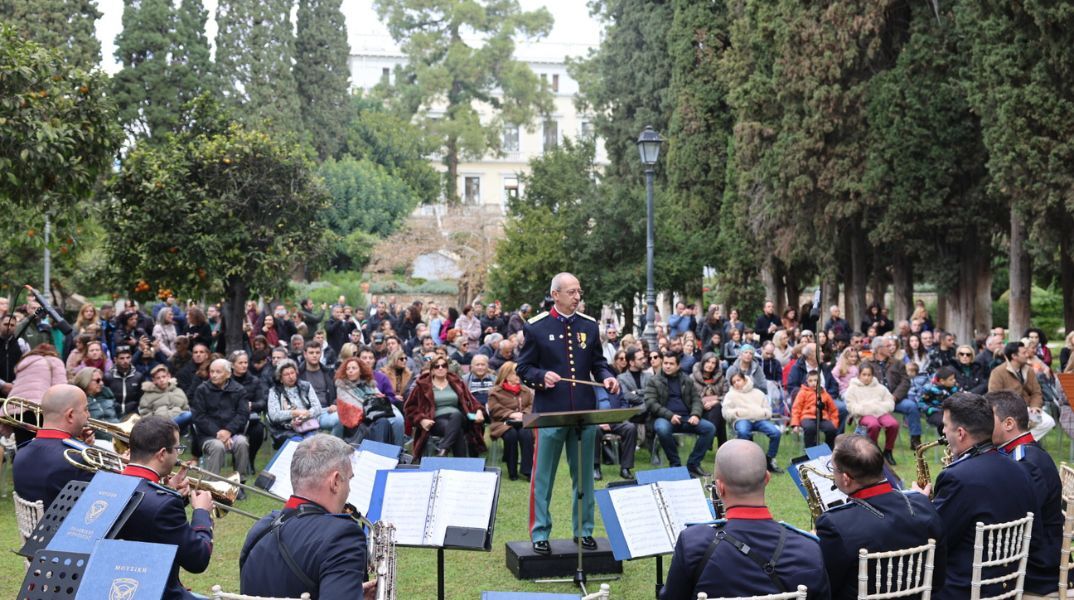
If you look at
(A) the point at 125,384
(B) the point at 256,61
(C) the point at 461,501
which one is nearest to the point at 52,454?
(C) the point at 461,501

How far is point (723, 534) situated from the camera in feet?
13.0

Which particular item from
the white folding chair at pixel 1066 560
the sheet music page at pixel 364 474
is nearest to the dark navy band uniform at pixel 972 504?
the white folding chair at pixel 1066 560

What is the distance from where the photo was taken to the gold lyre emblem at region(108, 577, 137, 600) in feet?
12.3

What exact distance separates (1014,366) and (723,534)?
9532 millimetres

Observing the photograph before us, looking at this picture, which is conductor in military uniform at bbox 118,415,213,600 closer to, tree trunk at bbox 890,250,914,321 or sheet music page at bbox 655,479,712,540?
sheet music page at bbox 655,479,712,540

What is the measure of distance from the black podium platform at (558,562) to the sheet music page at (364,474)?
151 centimetres

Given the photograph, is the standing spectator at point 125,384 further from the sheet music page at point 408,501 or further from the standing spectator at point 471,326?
the sheet music page at point 408,501

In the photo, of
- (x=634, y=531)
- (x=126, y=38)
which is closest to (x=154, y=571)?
(x=634, y=531)

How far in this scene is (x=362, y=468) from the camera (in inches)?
249

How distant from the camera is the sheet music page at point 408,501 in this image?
587 cm

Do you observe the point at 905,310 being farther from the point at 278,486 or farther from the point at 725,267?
the point at 278,486

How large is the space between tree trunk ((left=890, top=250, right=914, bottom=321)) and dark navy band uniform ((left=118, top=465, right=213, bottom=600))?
850 inches

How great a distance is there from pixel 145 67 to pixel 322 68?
12.9m

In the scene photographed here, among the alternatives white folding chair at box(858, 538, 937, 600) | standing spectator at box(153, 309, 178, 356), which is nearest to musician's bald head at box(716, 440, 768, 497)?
white folding chair at box(858, 538, 937, 600)
